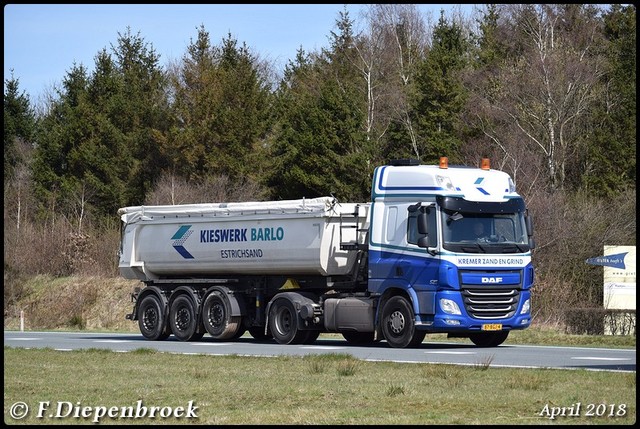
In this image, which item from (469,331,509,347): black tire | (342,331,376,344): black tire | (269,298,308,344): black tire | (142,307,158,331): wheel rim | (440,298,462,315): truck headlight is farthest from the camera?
(142,307,158,331): wheel rim

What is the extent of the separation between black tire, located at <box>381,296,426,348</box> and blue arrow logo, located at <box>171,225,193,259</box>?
6179mm

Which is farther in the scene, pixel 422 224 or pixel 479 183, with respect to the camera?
pixel 479 183

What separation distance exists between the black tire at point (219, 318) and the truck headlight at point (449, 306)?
5.98 meters

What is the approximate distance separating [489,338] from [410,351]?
3294 millimetres

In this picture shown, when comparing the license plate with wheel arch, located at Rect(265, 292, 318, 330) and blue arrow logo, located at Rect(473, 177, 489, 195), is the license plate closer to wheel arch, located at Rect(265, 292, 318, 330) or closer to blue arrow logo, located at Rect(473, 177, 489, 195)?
blue arrow logo, located at Rect(473, 177, 489, 195)

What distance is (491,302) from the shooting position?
990 inches

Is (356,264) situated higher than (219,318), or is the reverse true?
(356,264)

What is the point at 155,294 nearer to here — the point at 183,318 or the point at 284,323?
the point at 183,318

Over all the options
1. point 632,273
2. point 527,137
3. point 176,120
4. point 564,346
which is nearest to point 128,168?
point 176,120

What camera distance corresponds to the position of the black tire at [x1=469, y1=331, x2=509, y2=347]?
2656 cm

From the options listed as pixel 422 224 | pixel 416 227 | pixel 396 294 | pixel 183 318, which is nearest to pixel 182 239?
pixel 183 318

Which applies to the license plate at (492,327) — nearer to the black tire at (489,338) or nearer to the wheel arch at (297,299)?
the black tire at (489,338)

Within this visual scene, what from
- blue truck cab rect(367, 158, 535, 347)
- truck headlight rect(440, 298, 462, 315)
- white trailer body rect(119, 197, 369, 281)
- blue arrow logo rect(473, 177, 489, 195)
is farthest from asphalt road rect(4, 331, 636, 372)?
blue arrow logo rect(473, 177, 489, 195)

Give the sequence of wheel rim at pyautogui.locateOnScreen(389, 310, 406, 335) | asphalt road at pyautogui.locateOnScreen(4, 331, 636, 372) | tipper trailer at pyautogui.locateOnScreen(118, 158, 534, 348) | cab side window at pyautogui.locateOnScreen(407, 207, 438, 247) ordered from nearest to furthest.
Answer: asphalt road at pyautogui.locateOnScreen(4, 331, 636, 372)
cab side window at pyautogui.locateOnScreen(407, 207, 438, 247)
tipper trailer at pyautogui.locateOnScreen(118, 158, 534, 348)
wheel rim at pyautogui.locateOnScreen(389, 310, 406, 335)
